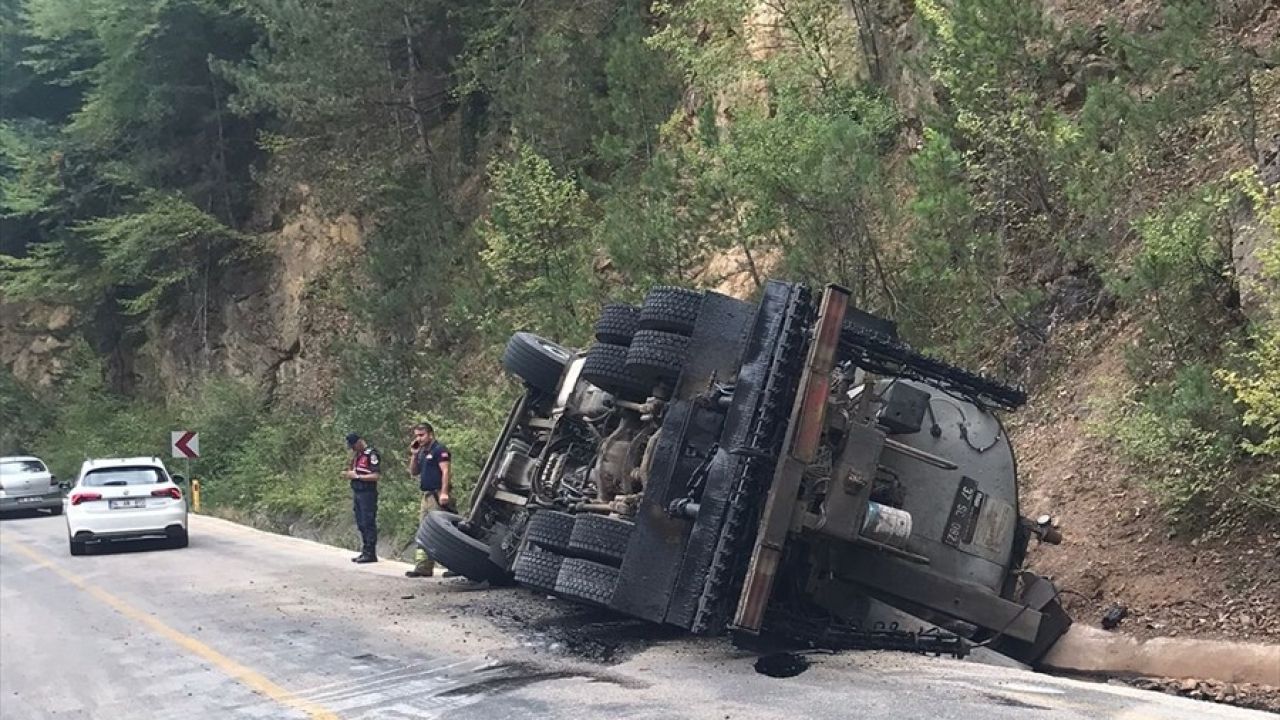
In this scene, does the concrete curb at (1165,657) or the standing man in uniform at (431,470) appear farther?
the standing man in uniform at (431,470)

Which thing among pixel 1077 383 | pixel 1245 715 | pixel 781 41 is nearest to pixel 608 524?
pixel 1245 715

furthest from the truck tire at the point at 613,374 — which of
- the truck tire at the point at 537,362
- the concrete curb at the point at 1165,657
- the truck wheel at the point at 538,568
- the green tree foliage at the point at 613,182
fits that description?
the green tree foliage at the point at 613,182

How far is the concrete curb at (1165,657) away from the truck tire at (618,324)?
11.4 feet

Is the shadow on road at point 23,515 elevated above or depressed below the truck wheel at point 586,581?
below

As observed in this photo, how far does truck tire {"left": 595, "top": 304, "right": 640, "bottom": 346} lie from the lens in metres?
8.03

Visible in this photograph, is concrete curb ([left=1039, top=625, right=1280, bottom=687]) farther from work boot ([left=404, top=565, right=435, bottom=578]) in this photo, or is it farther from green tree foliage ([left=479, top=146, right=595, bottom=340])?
green tree foliage ([left=479, top=146, right=595, bottom=340])

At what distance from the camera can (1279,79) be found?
27.1ft

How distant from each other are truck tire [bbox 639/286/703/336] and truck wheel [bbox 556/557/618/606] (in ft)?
5.30

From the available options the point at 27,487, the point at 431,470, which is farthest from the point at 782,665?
the point at 27,487

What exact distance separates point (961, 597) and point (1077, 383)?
153 inches

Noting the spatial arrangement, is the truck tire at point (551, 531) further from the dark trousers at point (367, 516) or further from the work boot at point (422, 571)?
the dark trousers at point (367, 516)

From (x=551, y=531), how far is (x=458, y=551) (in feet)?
8.35

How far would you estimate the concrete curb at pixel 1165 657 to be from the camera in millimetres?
6039

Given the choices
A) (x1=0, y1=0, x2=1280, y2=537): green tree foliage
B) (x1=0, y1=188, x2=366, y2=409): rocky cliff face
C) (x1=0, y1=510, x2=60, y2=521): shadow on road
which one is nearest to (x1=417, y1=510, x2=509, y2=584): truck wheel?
(x1=0, y1=0, x2=1280, y2=537): green tree foliage
